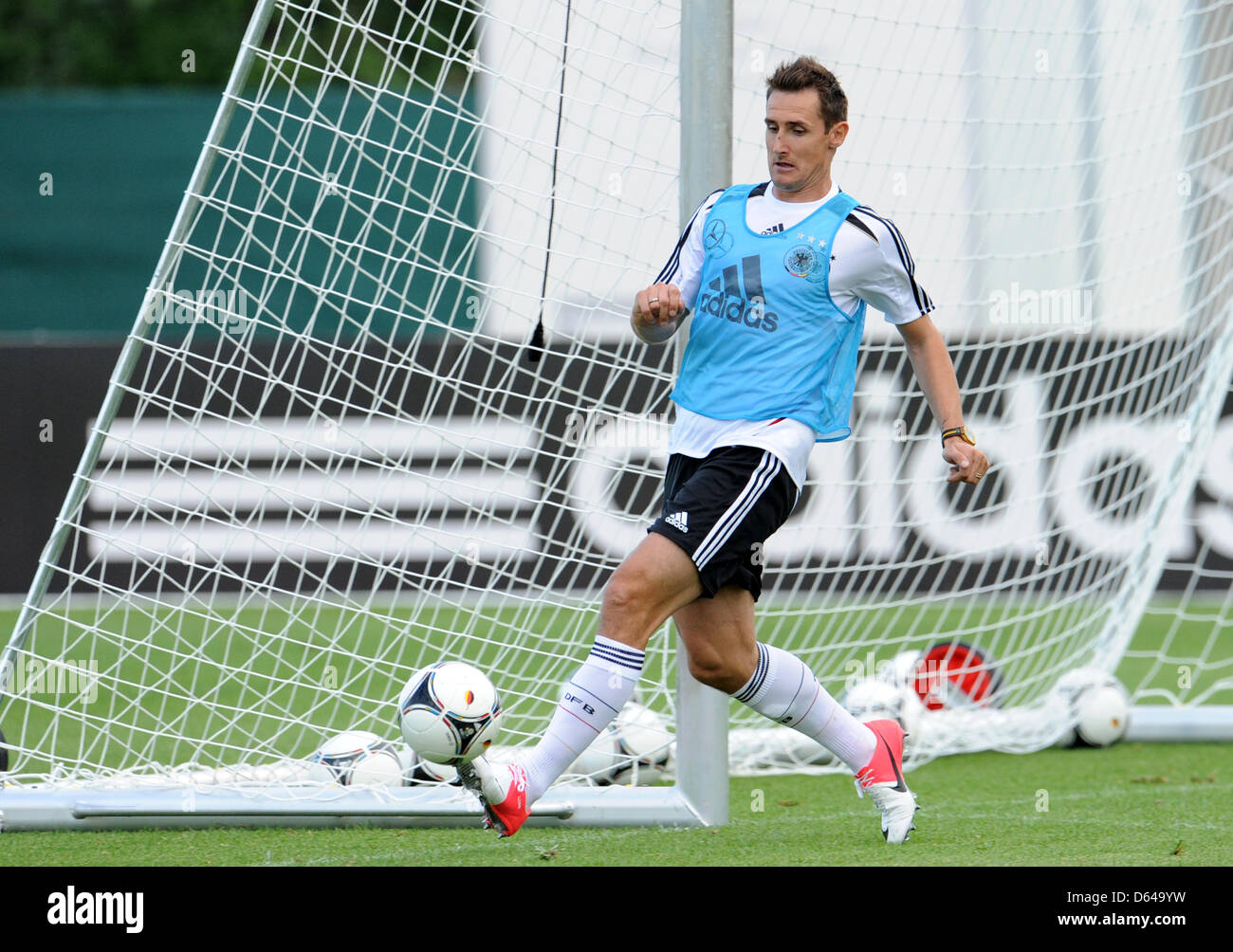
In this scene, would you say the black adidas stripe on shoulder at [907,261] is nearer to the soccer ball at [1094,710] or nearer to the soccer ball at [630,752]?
the soccer ball at [630,752]

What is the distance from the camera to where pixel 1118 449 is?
27.5 ft

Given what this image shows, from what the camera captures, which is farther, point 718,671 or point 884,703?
point 884,703

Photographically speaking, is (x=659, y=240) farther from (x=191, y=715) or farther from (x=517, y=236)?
(x=191, y=715)

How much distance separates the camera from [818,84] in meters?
3.77

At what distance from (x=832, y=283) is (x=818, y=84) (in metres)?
0.46

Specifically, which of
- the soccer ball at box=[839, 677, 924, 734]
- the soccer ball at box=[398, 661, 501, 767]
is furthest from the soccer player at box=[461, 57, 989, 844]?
the soccer ball at box=[839, 677, 924, 734]

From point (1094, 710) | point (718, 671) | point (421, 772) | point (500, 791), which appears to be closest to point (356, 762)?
point (421, 772)

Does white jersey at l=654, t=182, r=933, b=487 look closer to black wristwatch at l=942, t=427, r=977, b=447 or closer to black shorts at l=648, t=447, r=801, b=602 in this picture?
black shorts at l=648, t=447, r=801, b=602

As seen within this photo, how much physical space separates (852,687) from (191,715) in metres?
2.33

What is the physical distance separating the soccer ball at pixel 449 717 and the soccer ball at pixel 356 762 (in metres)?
0.93

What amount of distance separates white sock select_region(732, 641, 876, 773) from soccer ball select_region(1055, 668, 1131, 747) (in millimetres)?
1851

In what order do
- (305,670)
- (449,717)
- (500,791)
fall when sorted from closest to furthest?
1. (449,717)
2. (500,791)
3. (305,670)

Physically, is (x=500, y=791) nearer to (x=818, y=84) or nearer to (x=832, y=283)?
(x=832, y=283)

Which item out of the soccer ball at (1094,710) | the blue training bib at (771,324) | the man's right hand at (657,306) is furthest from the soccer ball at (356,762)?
the soccer ball at (1094,710)
